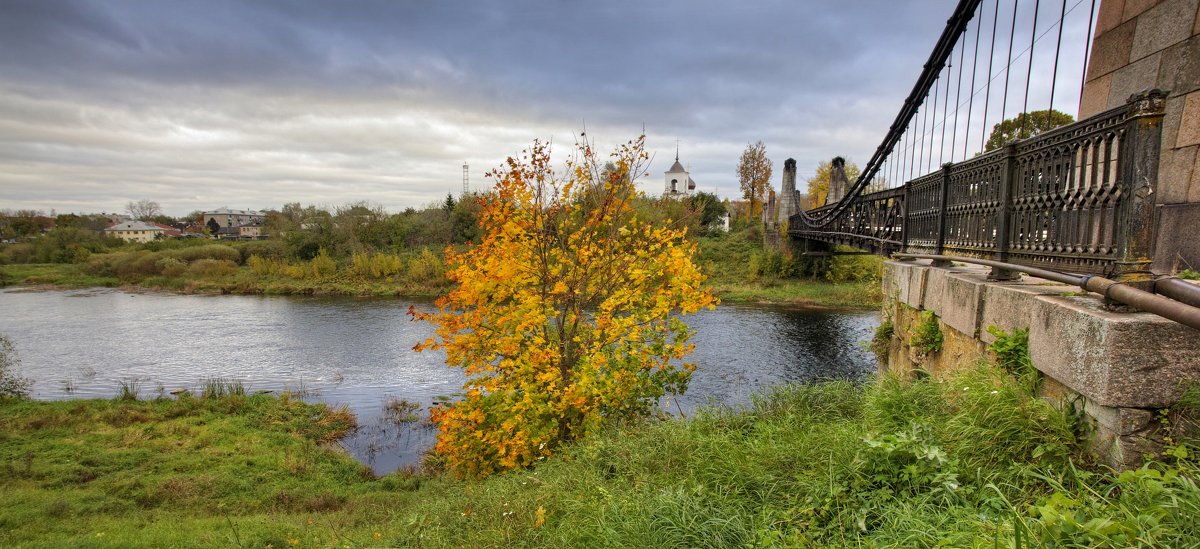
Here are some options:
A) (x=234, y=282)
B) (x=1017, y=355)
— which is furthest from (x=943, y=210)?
(x=234, y=282)

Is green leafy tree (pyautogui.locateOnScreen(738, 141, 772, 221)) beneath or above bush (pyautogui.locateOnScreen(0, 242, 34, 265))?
above

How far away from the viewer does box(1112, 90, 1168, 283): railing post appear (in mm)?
2521

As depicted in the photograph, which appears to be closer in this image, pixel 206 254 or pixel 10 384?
pixel 10 384

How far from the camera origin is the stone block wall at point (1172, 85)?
12.9ft

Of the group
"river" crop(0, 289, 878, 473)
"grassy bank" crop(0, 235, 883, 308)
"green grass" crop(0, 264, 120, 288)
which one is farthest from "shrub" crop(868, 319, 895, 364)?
"green grass" crop(0, 264, 120, 288)

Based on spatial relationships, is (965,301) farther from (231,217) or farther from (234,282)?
(231,217)

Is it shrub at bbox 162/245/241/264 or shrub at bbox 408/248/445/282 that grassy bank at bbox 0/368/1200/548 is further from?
shrub at bbox 162/245/241/264

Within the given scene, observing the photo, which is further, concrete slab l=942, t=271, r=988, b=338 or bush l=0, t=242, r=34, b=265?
bush l=0, t=242, r=34, b=265

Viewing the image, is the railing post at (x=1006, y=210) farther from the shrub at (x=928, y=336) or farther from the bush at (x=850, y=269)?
the bush at (x=850, y=269)

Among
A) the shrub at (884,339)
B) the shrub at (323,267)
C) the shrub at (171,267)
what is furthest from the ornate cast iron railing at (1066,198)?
the shrub at (171,267)

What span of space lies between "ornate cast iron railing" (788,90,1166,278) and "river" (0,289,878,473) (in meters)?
4.51

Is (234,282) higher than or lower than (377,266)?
lower

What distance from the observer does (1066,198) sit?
3.14 m

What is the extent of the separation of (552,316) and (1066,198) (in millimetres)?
4915
